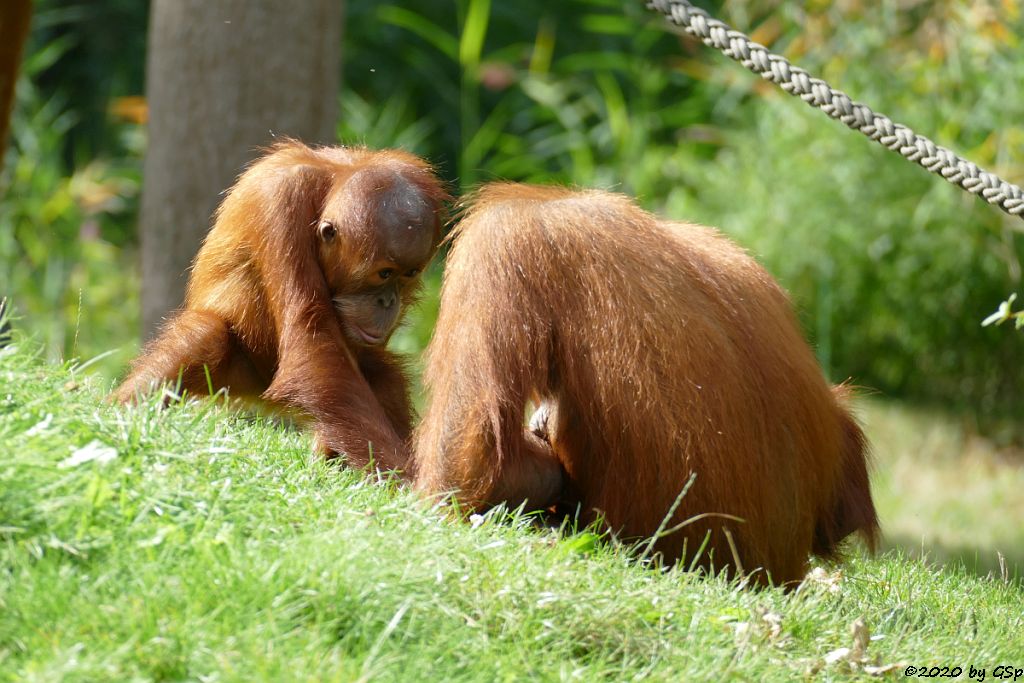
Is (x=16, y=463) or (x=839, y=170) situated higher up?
(x=839, y=170)

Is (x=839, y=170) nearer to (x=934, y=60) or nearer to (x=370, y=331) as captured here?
(x=934, y=60)

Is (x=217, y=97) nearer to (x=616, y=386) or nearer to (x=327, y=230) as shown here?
(x=327, y=230)

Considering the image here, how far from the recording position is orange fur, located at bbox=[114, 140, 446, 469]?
407cm

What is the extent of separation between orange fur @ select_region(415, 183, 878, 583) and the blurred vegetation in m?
4.50

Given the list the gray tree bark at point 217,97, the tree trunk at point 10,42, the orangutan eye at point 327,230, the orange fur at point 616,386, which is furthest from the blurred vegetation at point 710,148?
the orange fur at point 616,386

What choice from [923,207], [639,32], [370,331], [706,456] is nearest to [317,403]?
[370,331]

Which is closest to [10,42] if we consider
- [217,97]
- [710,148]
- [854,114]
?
[217,97]

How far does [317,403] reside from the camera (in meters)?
3.95

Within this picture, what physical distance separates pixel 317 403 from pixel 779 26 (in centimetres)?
745

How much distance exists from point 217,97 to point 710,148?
19.8 ft

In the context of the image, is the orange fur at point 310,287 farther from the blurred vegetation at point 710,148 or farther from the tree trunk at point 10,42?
the blurred vegetation at point 710,148

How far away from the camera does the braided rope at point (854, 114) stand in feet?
12.6

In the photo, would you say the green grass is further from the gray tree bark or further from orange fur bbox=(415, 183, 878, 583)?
the gray tree bark

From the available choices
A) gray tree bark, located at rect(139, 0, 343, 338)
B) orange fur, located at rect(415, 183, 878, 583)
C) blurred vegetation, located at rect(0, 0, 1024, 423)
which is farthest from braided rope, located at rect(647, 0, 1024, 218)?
blurred vegetation, located at rect(0, 0, 1024, 423)
